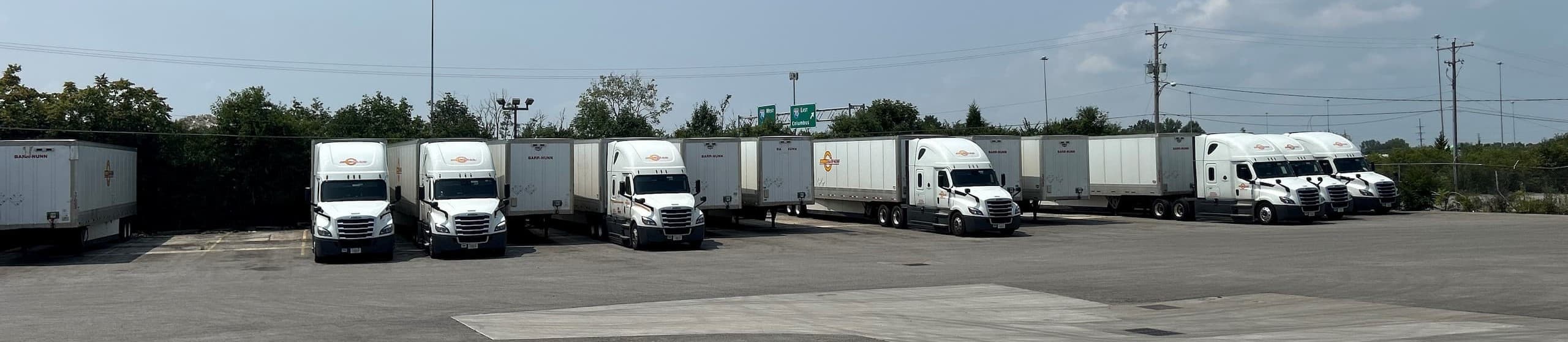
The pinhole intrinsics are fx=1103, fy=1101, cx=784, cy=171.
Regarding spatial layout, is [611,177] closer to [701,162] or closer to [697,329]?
[701,162]

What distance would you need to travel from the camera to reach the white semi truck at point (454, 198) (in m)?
27.2

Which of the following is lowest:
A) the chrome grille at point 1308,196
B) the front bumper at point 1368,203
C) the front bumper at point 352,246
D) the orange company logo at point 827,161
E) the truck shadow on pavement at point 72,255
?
the truck shadow on pavement at point 72,255

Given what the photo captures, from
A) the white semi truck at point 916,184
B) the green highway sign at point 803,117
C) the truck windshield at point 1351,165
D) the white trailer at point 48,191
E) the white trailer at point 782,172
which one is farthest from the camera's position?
the green highway sign at point 803,117

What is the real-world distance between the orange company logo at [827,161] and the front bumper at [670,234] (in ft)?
37.2

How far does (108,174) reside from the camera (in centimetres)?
3120

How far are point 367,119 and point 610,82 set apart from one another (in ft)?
99.9

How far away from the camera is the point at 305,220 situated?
42406 millimetres

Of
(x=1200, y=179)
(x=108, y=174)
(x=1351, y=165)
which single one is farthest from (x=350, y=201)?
(x=1351, y=165)

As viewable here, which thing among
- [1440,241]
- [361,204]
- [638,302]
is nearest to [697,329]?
[638,302]

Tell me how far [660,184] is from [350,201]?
26.0 ft

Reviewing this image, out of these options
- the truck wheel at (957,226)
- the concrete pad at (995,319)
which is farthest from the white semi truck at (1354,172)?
the concrete pad at (995,319)

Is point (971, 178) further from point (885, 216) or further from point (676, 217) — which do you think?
point (676, 217)

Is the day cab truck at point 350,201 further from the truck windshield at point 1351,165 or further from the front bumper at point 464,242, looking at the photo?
the truck windshield at point 1351,165

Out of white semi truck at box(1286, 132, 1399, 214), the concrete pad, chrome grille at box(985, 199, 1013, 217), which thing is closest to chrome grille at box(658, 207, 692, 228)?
chrome grille at box(985, 199, 1013, 217)
